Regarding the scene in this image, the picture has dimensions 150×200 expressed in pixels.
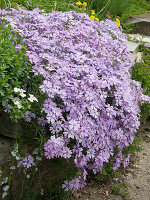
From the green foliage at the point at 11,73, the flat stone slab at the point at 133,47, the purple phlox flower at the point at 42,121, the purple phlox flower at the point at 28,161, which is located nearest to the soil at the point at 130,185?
the purple phlox flower at the point at 28,161

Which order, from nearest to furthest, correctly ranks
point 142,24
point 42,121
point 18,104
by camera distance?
1. point 18,104
2. point 42,121
3. point 142,24

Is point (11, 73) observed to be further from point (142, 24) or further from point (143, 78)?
point (142, 24)

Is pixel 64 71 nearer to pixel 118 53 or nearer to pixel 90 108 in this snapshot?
pixel 90 108

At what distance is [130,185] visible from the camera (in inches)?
126

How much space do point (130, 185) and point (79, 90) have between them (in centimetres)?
148

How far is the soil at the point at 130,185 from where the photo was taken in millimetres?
2963

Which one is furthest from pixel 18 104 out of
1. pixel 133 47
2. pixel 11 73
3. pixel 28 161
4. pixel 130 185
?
pixel 133 47

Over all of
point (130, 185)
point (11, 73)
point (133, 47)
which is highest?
point (11, 73)

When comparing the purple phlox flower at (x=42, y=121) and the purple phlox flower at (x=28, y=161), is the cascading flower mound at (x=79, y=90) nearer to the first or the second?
the purple phlox flower at (x=42, y=121)

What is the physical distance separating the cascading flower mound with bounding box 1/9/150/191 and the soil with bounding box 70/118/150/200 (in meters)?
0.38

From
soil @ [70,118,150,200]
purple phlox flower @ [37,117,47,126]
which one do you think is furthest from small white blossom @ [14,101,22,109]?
soil @ [70,118,150,200]

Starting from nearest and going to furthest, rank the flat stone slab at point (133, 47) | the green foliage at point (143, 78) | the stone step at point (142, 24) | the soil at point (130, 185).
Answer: the soil at point (130, 185) → the green foliage at point (143, 78) → the flat stone slab at point (133, 47) → the stone step at point (142, 24)

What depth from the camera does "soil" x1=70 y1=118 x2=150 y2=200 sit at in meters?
2.96

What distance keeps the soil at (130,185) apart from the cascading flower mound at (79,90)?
1.26 feet
